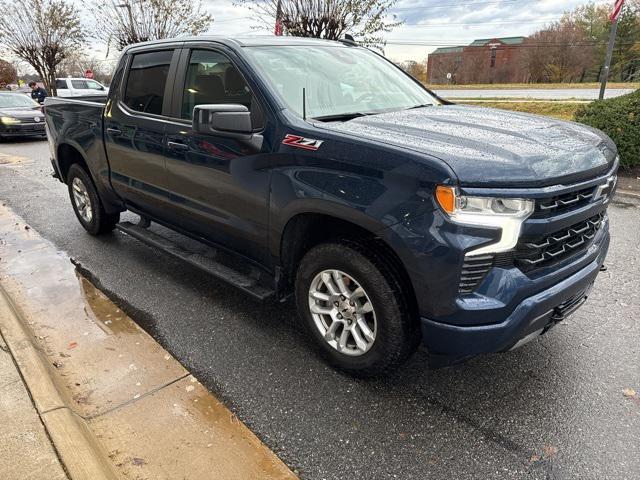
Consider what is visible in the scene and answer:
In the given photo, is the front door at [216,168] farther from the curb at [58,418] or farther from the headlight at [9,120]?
the headlight at [9,120]

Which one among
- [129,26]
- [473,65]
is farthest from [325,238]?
[473,65]

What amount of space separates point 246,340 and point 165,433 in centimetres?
94

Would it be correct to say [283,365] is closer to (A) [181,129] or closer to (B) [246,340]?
(B) [246,340]

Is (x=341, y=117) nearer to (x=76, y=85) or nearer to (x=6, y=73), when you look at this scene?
(x=76, y=85)

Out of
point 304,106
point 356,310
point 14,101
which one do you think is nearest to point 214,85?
point 304,106

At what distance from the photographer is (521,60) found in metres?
54.4

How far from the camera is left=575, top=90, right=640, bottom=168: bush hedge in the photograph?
23.9 ft

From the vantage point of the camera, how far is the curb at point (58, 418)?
6.63 feet

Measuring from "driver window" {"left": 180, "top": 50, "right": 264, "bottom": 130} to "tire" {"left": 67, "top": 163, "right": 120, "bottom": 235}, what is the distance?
2.11 m

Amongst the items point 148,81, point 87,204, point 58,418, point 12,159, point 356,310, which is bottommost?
point 12,159

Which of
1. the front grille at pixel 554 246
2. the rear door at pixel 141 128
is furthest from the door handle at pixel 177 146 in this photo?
the front grille at pixel 554 246

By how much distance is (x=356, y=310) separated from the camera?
8.57ft

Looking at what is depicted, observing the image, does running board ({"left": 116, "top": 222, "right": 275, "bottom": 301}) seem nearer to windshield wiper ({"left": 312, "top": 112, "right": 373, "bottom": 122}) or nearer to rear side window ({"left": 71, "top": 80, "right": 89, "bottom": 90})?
windshield wiper ({"left": 312, "top": 112, "right": 373, "bottom": 122})

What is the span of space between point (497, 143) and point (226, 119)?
4.88 ft
